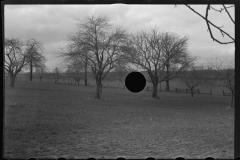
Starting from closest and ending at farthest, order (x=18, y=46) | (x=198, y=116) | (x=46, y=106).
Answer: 1. (x=18, y=46)
2. (x=46, y=106)
3. (x=198, y=116)

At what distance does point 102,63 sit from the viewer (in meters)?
1.42

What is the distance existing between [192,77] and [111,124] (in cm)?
84

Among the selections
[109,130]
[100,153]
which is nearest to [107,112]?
[109,130]

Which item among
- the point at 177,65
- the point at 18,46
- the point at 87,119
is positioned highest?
the point at 18,46

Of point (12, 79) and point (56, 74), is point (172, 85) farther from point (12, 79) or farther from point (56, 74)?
point (12, 79)

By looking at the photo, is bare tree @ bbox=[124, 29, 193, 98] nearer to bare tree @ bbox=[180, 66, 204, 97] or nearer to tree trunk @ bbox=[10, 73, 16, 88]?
bare tree @ bbox=[180, 66, 204, 97]

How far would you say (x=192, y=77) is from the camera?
1448 millimetres

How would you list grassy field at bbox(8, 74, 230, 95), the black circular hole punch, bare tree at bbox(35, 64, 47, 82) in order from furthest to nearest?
grassy field at bbox(8, 74, 230, 95)
bare tree at bbox(35, 64, 47, 82)
the black circular hole punch

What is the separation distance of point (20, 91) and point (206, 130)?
5.50 feet

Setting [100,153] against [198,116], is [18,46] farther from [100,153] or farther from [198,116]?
[198,116]

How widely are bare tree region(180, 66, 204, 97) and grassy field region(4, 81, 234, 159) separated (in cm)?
9

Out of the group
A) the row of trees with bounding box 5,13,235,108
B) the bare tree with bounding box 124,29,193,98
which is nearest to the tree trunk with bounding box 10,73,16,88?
the row of trees with bounding box 5,13,235,108

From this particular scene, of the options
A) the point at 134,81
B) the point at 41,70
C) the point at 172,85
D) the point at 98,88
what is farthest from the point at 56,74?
the point at 172,85

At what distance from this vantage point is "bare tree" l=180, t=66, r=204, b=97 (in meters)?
1.43
